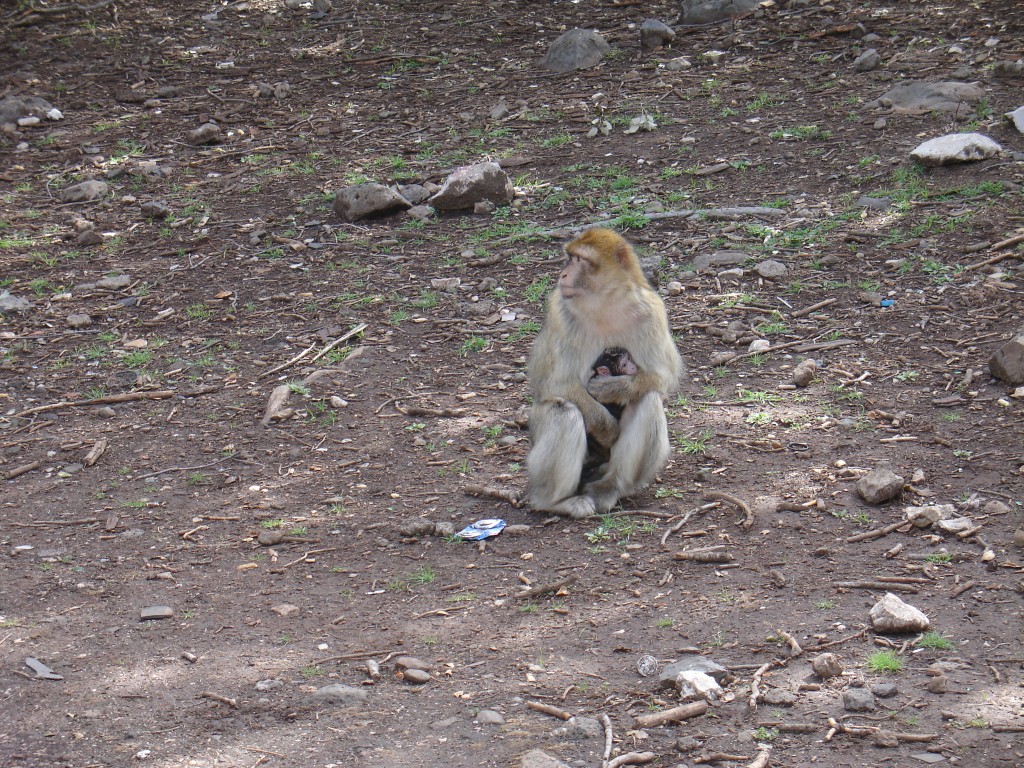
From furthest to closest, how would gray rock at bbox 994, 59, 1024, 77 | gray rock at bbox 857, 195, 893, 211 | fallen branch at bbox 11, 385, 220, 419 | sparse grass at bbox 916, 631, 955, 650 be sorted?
gray rock at bbox 994, 59, 1024, 77
gray rock at bbox 857, 195, 893, 211
fallen branch at bbox 11, 385, 220, 419
sparse grass at bbox 916, 631, 955, 650

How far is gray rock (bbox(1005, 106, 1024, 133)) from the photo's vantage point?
28.0ft

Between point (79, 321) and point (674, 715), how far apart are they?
576 cm

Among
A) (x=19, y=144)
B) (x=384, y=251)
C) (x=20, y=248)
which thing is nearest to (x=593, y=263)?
(x=384, y=251)

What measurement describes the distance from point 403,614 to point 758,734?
1690 millimetres

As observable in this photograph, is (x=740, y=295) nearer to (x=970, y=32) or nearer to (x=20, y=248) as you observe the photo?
(x=970, y=32)

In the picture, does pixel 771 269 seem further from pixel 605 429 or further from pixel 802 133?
pixel 605 429

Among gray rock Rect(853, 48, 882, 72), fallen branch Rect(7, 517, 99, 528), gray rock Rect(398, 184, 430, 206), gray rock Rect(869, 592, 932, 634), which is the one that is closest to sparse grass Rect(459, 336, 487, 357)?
gray rock Rect(398, 184, 430, 206)

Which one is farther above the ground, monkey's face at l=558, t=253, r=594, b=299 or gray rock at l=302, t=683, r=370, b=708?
monkey's face at l=558, t=253, r=594, b=299

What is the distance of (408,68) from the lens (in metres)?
12.0

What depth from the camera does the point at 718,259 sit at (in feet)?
25.9

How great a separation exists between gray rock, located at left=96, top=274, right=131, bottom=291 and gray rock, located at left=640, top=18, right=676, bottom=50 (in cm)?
597

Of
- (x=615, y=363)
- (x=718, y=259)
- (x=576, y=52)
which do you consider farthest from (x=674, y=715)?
(x=576, y=52)

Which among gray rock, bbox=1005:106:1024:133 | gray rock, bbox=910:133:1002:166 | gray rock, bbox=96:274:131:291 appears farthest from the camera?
gray rock, bbox=1005:106:1024:133

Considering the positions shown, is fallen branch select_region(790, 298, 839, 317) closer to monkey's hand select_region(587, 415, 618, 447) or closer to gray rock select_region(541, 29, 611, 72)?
monkey's hand select_region(587, 415, 618, 447)
